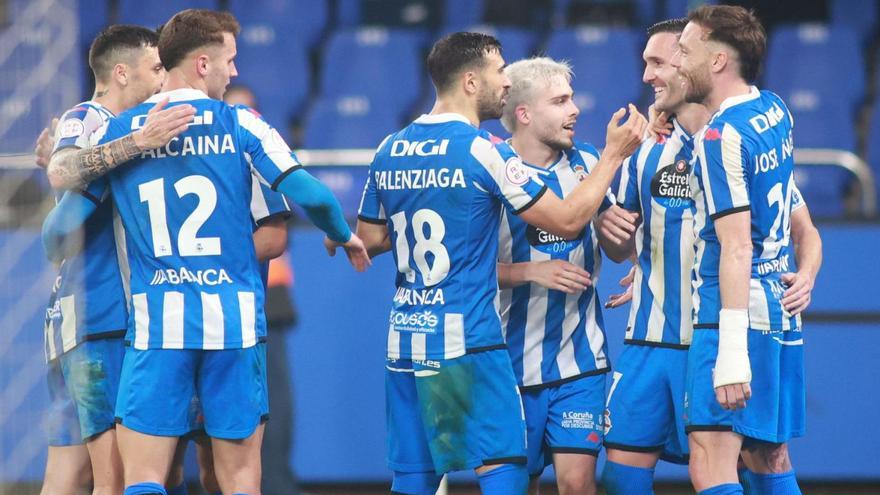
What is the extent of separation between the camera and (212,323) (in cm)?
503

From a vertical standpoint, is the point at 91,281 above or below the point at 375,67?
below

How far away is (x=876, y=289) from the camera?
8.05 metres

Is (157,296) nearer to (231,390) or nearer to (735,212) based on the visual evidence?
(231,390)

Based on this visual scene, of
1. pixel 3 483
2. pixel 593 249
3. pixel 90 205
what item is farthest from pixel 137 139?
pixel 593 249

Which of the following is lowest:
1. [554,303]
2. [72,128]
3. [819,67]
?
[554,303]

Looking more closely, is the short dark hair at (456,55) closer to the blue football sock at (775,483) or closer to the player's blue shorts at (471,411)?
the player's blue shorts at (471,411)

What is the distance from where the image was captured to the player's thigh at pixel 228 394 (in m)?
5.05

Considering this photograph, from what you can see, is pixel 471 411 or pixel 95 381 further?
pixel 95 381

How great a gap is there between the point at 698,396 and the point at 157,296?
7.24 feet

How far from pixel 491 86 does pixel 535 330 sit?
3.74 ft

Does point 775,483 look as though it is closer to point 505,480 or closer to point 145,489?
point 505,480

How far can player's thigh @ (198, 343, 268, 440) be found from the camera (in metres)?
5.05

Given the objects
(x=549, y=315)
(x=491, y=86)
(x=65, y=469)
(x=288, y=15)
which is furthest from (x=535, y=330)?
(x=288, y=15)

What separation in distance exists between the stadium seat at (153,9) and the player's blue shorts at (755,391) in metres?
7.27
